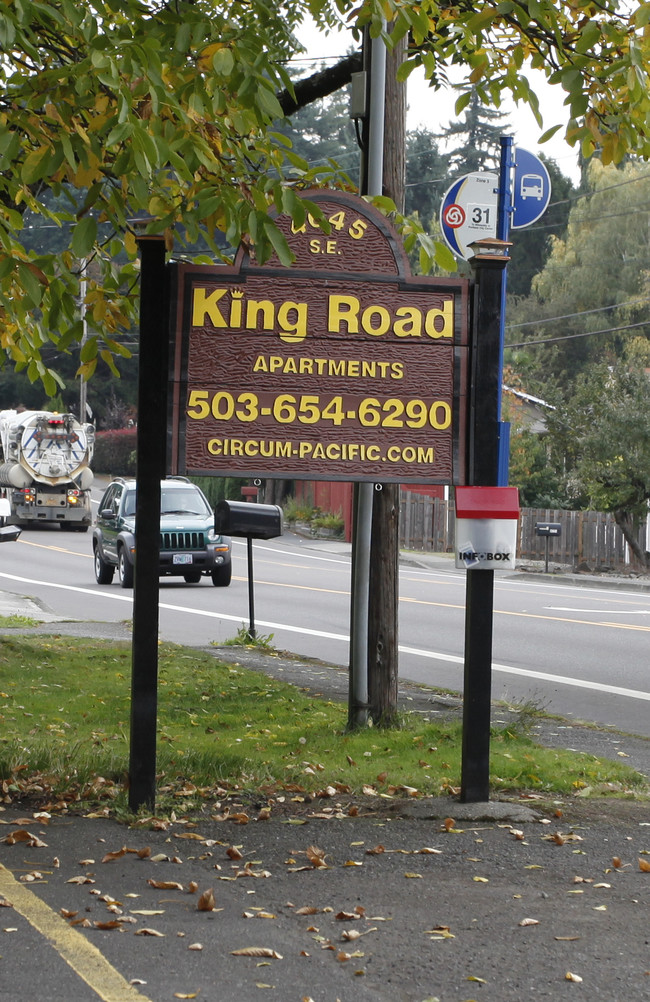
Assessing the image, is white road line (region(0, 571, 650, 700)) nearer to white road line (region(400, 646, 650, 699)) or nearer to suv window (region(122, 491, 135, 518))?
white road line (region(400, 646, 650, 699))

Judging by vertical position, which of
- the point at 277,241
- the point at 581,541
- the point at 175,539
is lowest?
the point at 581,541

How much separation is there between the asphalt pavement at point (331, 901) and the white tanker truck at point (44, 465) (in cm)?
3367

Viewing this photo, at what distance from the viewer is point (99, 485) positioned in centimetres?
6406

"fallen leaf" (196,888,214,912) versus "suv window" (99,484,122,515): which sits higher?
"suv window" (99,484,122,515)

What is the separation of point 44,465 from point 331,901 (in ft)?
117

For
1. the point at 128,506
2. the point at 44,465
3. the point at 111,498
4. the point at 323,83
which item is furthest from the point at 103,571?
the point at 44,465

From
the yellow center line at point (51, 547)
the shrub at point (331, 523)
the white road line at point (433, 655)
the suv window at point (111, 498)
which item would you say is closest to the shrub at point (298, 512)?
the shrub at point (331, 523)

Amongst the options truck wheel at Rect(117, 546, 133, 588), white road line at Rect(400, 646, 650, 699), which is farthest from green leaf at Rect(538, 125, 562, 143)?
truck wheel at Rect(117, 546, 133, 588)

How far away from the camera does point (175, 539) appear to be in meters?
22.1

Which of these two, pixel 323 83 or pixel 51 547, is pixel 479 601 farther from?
pixel 51 547

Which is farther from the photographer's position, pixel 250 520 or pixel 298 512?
pixel 298 512

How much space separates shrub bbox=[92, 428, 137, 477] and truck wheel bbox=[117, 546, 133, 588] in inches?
1725

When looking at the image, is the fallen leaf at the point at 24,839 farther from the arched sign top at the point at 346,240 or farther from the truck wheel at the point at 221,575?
the truck wheel at the point at 221,575

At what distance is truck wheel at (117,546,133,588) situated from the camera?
73.9ft
